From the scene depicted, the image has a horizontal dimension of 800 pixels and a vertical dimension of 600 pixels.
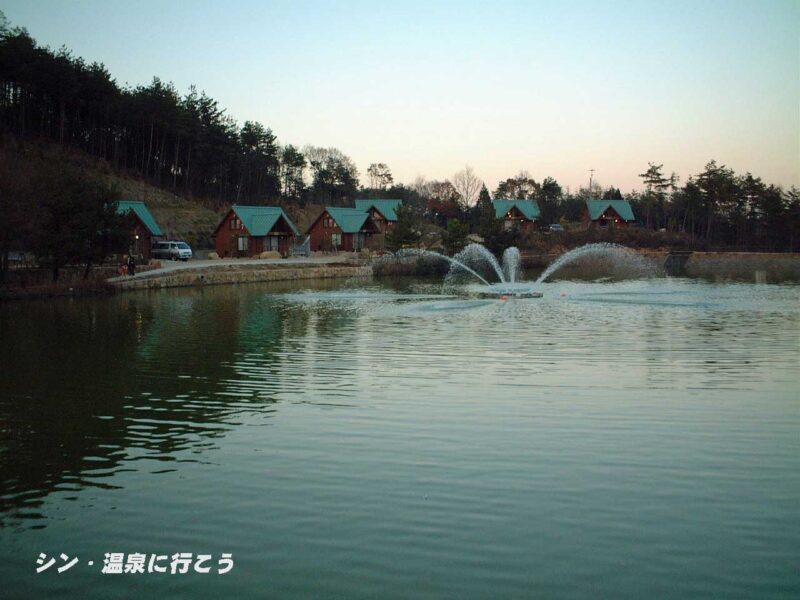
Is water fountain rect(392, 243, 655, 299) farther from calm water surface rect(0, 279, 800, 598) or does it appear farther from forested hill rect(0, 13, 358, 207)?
forested hill rect(0, 13, 358, 207)

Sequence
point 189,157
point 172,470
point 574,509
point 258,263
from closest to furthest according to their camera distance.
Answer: point 574,509, point 172,470, point 258,263, point 189,157

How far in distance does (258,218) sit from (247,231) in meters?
2.04

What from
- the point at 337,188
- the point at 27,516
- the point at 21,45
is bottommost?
the point at 27,516

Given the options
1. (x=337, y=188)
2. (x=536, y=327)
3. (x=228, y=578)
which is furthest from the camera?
(x=337, y=188)

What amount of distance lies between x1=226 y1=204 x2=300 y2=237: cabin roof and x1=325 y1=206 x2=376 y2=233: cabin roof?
963 cm

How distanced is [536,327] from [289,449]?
16.7m

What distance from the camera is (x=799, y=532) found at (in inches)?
317

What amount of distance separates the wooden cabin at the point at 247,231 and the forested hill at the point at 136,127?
51.1 ft

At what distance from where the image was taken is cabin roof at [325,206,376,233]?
8294 cm

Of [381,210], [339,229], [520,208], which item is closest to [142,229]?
[339,229]

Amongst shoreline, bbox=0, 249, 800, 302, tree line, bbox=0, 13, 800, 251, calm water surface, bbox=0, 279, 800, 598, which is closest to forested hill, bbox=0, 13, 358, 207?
tree line, bbox=0, 13, 800, 251

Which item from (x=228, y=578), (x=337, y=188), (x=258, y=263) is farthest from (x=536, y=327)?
(x=337, y=188)

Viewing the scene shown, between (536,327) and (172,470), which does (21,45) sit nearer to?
(536,327)

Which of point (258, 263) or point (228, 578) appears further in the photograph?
point (258, 263)
